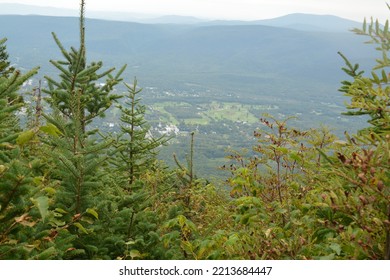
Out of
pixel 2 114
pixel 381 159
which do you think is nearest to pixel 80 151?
pixel 2 114

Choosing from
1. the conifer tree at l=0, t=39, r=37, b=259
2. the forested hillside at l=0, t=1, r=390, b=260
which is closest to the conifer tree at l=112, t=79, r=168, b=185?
the forested hillside at l=0, t=1, r=390, b=260

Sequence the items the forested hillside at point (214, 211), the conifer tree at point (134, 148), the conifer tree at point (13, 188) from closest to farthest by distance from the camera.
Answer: the conifer tree at point (13, 188) → the forested hillside at point (214, 211) → the conifer tree at point (134, 148)

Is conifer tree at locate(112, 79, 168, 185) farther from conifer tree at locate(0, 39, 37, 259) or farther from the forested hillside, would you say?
conifer tree at locate(0, 39, 37, 259)

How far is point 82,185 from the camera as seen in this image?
4727mm

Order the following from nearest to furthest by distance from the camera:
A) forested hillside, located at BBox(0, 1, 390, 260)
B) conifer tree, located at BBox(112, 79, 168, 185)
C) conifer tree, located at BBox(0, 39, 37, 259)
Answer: conifer tree, located at BBox(0, 39, 37, 259)
forested hillside, located at BBox(0, 1, 390, 260)
conifer tree, located at BBox(112, 79, 168, 185)

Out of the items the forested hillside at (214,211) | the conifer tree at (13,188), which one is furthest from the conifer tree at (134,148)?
the conifer tree at (13,188)

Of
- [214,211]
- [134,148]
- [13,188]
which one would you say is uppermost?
[13,188]

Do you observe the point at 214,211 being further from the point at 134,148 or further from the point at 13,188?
the point at 13,188

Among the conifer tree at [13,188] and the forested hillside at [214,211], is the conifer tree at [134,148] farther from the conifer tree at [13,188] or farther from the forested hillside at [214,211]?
the conifer tree at [13,188]

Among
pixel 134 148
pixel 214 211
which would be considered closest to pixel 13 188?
pixel 214 211

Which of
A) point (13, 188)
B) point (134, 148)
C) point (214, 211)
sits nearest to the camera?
point (13, 188)

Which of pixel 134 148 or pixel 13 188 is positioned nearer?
pixel 13 188

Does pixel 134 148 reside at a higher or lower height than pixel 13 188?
lower

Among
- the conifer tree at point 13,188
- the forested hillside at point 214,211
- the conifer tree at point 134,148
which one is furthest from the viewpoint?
the conifer tree at point 134,148
